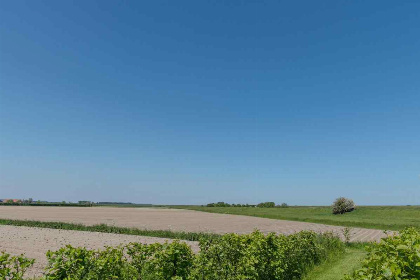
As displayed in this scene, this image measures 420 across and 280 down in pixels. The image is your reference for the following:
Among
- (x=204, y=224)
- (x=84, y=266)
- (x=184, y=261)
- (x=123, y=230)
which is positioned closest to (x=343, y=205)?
(x=204, y=224)

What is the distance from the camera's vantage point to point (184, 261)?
7.21 meters

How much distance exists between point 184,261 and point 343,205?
207 feet

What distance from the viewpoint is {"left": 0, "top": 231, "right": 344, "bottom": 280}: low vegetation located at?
6215 mm

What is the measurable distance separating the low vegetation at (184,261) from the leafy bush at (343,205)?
188 ft

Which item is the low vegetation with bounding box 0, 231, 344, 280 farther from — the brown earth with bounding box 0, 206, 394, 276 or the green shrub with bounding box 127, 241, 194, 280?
the brown earth with bounding box 0, 206, 394, 276

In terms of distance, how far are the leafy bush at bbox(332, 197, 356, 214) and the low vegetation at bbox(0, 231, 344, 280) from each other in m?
57.4

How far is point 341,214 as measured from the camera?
199 ft

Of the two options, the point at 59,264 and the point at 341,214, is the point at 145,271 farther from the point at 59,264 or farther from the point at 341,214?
the point at 341,214

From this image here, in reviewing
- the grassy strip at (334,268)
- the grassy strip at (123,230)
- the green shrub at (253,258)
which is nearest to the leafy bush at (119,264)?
the green shrub at (253,258)

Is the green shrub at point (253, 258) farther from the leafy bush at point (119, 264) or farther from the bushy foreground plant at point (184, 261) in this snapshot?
the leafy bush at point (119, 264)

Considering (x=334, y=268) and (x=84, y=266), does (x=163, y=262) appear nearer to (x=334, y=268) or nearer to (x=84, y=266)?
(x=84, y=266)

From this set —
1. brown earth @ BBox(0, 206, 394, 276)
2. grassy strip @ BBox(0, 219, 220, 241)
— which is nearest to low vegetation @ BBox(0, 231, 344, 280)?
brown earth @ BBox(0, 206, 394, 276)

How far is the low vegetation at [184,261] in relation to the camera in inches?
245

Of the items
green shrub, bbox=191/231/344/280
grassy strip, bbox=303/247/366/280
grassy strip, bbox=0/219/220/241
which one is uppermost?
green shrub, bbox=191/231/344/280
